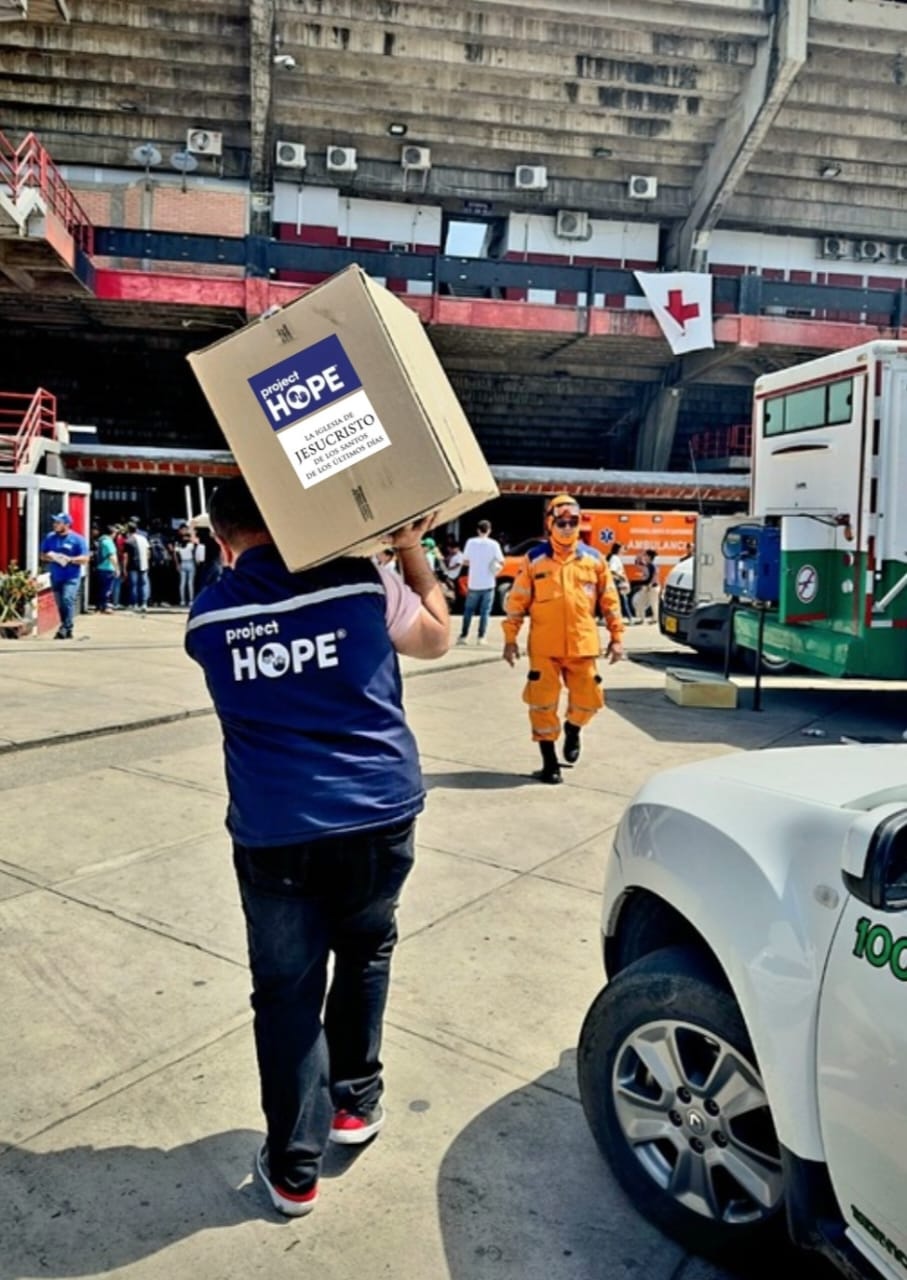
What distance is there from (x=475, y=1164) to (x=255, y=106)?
24524mm

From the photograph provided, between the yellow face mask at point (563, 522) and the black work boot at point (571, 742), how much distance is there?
1.20 metres

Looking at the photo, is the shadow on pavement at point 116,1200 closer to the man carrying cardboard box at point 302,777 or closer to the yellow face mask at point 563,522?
the man carrying cardboard box at point 302,777

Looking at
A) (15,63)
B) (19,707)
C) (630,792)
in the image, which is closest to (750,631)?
(630,792)

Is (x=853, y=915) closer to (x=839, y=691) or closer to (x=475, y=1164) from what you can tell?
(x=475, y=1164)

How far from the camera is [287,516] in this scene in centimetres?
221

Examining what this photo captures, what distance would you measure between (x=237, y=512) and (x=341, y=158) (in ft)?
81.4

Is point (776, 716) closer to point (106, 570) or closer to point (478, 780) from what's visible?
point (478, 780)

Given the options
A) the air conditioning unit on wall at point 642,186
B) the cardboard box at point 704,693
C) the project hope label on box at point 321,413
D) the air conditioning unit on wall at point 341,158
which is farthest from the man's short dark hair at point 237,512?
the air conditioning unit on wall at point 642,186

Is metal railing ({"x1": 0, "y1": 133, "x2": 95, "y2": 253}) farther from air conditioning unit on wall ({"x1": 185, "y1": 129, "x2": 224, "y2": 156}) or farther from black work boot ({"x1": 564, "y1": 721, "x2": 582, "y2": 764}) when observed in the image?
black work boot ({"x1": 564, "y1": 721, "x2": 582, "y2": 764})

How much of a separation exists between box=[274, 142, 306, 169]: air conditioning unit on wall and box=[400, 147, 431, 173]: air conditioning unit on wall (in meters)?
2.47

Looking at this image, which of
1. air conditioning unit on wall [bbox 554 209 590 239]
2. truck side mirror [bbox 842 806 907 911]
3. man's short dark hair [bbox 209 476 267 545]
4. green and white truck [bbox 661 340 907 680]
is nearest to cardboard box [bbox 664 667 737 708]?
green and white truck [bbox 661 340 907 680]

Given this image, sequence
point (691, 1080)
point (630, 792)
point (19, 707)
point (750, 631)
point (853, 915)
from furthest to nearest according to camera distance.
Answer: point (750, 631) → point (19, 707) → point (630, 792) → point (691, 1080) → point (853, 915)

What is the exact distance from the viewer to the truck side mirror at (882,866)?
1711mm

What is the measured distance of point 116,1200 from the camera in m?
2.41
